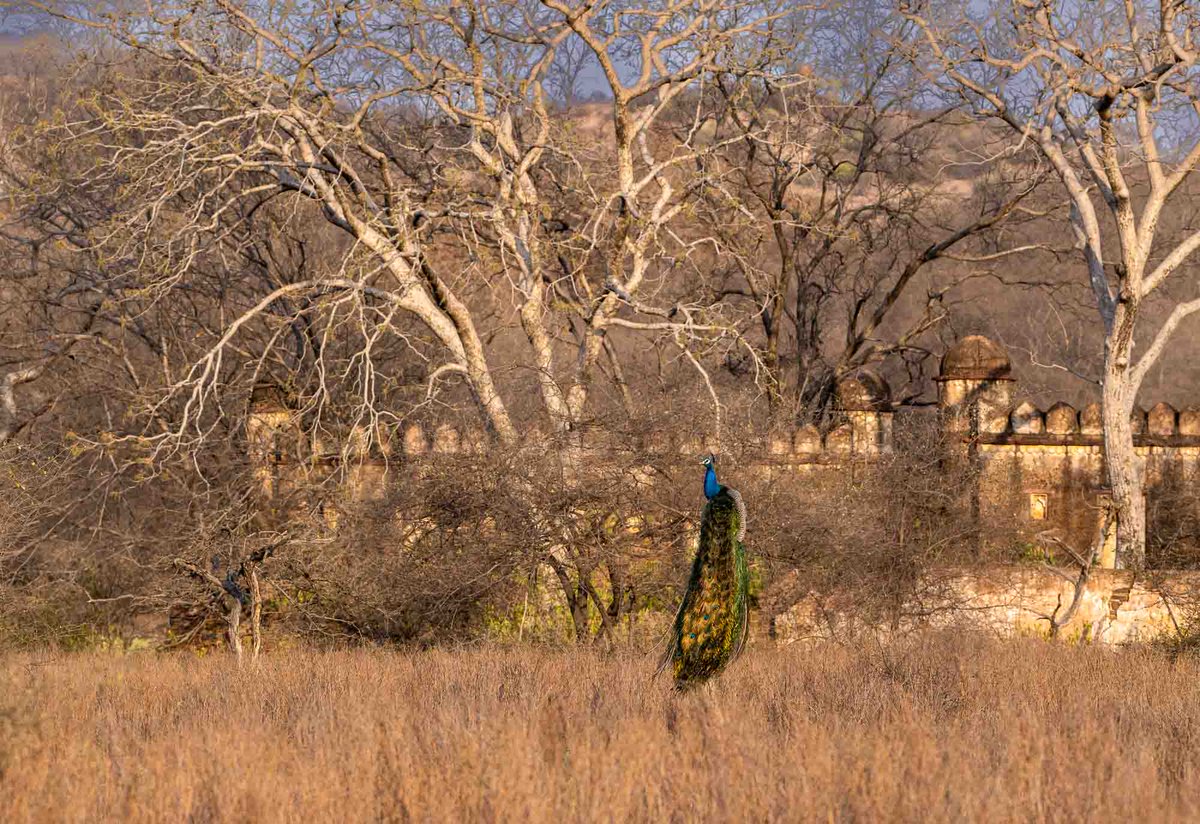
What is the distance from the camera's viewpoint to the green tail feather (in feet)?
26.2

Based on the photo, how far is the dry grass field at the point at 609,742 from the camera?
528 cm

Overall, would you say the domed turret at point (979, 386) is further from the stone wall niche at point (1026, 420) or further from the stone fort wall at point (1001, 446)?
the stone wall niche at point (1026, 420)

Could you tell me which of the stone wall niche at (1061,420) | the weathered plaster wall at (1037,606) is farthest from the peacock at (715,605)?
the stone wall niche at (1061,420)

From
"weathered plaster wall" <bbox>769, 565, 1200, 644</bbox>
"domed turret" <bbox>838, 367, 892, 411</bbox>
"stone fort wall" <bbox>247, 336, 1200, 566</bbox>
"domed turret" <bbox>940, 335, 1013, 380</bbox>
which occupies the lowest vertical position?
"weathered plaster wall" <bbox>769, 565, 1200, 644</bbox>

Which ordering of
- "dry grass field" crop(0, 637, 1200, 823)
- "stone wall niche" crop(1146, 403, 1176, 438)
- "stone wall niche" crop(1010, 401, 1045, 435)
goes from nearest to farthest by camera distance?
"dry grass field" crop(0, 637, 1200, 823), "stone wall niche" crop(1010, 401, 1045, 435), "stone wall niche" crop(1146, 403, 1176, 438)

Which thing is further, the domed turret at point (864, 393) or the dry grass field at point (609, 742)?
the domed turret at point (864, 393)

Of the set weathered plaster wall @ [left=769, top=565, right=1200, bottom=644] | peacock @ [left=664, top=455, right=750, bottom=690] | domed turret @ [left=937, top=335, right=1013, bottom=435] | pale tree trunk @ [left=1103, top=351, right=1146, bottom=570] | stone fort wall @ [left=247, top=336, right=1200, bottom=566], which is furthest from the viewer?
domed turret @ [left=937, top=335, right=1013, bottom=435]

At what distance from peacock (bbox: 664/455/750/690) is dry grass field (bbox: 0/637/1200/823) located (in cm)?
24

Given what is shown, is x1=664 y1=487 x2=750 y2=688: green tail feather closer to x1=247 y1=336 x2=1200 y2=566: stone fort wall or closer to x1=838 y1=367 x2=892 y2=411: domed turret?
x1=247 y1=336 x2=1200 y2=566: stone fort wall

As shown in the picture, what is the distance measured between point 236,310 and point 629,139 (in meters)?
8.50

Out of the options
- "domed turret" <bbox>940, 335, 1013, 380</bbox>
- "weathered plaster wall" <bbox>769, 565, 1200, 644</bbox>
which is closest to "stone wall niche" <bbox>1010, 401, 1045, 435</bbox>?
"domed turret" <bbox>940, 335, 1013, 380</bbox>

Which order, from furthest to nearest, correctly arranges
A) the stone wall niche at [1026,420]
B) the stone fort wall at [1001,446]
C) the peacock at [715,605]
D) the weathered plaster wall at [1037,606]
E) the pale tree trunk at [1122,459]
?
1. the stone wall niche at [1026,420]
2. the pale tree trunk at [1122,459]
3. the stone fort wall at [1001,446]
4. the weathered plaster wall at [1037,606]
5. the peacock at [715,605]

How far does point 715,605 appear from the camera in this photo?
8.03m

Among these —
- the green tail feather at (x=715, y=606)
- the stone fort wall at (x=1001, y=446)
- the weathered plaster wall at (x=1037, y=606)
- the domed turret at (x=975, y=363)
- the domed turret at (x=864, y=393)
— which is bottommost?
the weathered plaster wall at (x=1037, y=606)
